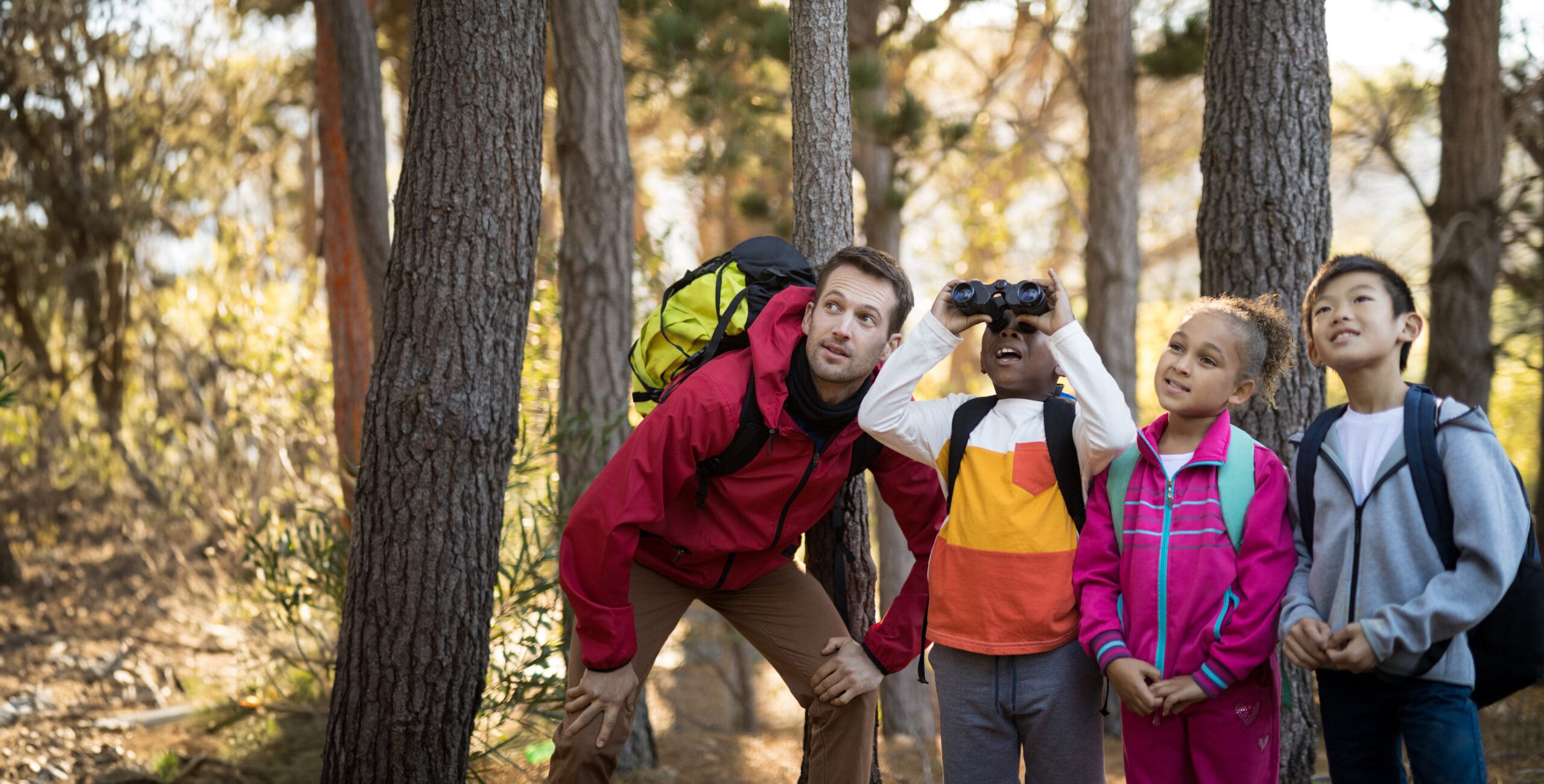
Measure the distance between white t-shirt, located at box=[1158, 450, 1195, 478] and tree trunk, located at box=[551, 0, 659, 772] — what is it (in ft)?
12.1

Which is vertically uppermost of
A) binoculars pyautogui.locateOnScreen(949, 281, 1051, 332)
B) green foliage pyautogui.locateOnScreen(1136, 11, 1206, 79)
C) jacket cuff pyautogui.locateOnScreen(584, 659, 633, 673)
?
green foliage pyautogui.locateOnScreen(1136, 11, 1206, 79)

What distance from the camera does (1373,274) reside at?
245 cm

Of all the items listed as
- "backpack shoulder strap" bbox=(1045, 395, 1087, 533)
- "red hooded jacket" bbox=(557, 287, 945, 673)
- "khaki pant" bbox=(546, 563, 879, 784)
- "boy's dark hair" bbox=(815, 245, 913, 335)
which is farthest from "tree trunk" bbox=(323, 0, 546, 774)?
"backpack shoulder strap" bbox=(1045, 395, 1087, 533)

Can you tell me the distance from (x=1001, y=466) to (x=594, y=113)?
399cm

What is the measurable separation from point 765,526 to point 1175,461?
1200mm

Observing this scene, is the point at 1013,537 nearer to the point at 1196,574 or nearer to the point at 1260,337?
the point at 1196,574

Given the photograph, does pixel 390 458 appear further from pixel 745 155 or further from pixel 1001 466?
pixel 745 155

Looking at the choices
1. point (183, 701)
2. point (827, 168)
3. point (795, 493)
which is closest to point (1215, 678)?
point (795, 493)

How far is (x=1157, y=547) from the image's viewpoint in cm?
251

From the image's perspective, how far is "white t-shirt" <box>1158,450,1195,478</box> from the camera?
8.42 feet

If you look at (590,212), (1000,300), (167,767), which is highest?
(590,212)

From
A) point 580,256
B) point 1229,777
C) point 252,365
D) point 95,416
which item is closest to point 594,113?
point 580,256

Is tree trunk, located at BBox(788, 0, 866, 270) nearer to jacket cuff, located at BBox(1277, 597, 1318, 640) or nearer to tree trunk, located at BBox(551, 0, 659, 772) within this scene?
jacket cuff, located at BBox(1277, 597, 1318, 640)

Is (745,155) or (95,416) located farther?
(95,416)
